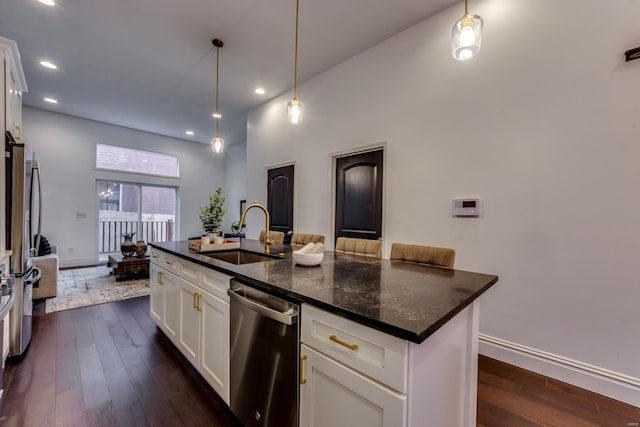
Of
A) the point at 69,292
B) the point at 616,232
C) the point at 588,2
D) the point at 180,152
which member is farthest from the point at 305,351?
the point at 180,152

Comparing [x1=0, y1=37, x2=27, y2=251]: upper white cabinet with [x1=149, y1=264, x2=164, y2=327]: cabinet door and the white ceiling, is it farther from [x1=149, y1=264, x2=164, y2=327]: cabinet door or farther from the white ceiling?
[x1=149, y1=264, x2=164, y2=327]: cabinet door

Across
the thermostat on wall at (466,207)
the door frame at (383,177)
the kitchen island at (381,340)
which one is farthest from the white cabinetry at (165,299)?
the thermostat on wall at (466,207)

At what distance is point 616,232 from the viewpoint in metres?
1.86

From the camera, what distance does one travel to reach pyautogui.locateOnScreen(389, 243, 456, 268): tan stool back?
176 cm

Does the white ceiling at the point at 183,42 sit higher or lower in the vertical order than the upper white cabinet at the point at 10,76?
higher

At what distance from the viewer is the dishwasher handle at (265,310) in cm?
111

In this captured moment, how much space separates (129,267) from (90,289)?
588 millimetres

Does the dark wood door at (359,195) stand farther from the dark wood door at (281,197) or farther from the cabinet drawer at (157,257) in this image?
the cabinet drawer at (157,257)

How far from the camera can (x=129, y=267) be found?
4566mm

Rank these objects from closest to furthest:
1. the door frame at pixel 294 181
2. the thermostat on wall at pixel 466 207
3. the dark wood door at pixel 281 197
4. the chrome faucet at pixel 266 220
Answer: the chrome faucet at pixel 266 220 < the thermostat on wall at pixel 466 207 < the door frame at pixel 294 181 < the dark wood door at pixel 281 197

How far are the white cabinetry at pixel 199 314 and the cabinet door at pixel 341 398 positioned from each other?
686mm

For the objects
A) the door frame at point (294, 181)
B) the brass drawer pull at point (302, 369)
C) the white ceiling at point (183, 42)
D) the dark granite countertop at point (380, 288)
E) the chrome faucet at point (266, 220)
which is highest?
the white ceiling at point (183, 42)

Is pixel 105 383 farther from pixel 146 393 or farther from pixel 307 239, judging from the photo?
pixel 307 239

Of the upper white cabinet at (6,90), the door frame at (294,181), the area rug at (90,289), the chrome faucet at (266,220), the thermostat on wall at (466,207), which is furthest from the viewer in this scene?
the door frame at (294,181)
